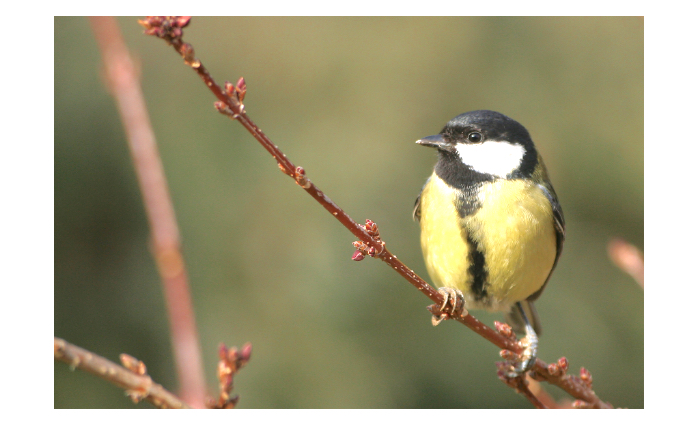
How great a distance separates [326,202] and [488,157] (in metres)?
0.97

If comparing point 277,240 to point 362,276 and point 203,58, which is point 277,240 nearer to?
point 362,276

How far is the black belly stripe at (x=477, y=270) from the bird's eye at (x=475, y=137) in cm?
29

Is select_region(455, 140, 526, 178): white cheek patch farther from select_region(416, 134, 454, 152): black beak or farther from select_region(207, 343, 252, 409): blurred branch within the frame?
select_region(207, 343, 252, 409): blurred branch

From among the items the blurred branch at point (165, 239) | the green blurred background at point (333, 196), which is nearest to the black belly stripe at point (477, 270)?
the blurred branch at point (165, 239)

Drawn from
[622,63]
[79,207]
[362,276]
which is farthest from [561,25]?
[79,207]

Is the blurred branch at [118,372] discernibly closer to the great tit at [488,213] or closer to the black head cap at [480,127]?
the great tit at [488,213]

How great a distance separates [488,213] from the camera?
1709 millimetres

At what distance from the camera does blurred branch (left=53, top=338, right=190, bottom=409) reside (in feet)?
2.52

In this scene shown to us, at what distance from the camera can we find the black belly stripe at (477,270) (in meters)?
1.72

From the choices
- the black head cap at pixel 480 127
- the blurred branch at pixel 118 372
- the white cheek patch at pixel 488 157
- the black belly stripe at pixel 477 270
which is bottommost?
the blurred branch at pixel 118 372

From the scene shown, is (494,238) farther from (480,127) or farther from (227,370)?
(227,370)

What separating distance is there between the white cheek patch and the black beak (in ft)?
0.09

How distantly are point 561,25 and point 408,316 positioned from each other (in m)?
1.97

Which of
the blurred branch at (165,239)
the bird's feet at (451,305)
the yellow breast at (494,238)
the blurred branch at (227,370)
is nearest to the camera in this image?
the blurred branch at (227,370)
